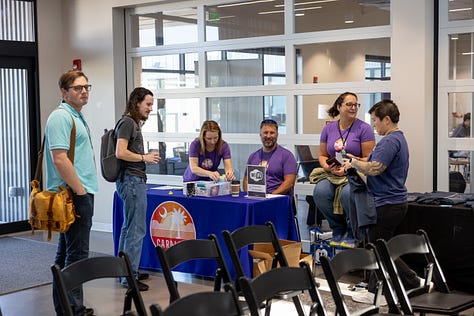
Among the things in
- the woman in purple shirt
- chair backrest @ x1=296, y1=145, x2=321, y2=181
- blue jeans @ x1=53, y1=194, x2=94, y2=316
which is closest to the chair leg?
blue jeans @ x1=53, y1=194, x2=94, y2=316

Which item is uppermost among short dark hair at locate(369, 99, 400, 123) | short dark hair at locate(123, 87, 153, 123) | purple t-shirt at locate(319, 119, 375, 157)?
short dark hair at locate(123, 87, 153, 123)

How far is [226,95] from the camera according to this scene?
23.3ft

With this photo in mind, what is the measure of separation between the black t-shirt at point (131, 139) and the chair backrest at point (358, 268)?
210 cm

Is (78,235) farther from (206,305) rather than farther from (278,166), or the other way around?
(278,166)

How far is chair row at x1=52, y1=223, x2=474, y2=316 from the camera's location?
106 inches

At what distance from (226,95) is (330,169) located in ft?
6.18

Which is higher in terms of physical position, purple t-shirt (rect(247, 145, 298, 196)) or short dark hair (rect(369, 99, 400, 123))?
short dark hair (rect(369, 99, 400, 123))

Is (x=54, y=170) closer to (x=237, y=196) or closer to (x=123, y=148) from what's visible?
(x=123, y=148)

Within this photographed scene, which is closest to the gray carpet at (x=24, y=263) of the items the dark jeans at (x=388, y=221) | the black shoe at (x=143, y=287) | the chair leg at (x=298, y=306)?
the black shoe at (x=143, y=287)

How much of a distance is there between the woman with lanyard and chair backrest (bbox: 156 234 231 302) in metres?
2.10

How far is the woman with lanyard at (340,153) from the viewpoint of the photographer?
552 cm

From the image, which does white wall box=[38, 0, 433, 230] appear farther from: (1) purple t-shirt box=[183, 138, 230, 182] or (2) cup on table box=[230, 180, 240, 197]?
(2) cup on table box=[230, 180, 240, 197]

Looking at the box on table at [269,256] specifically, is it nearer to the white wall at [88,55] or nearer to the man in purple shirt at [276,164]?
the man in purple shirt at [276,164]

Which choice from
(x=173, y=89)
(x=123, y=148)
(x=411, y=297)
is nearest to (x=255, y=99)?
(x=173, y=89)
